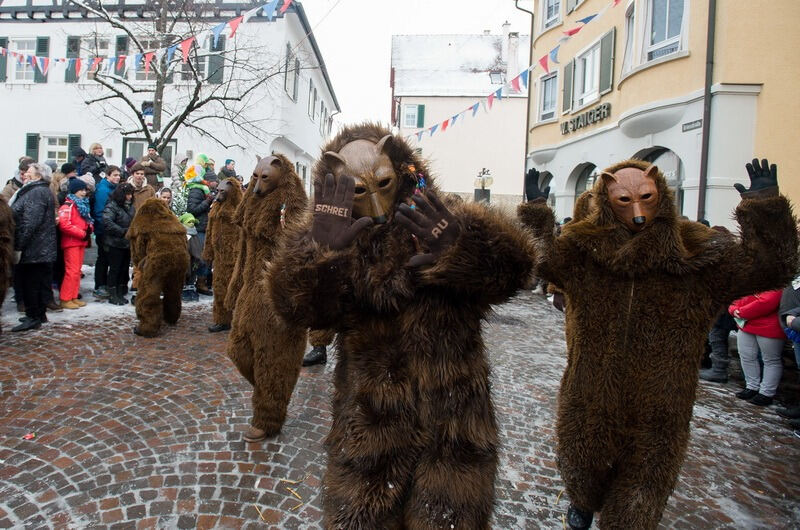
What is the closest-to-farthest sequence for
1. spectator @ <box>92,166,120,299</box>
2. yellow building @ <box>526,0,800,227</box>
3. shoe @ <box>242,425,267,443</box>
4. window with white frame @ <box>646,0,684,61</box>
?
1. shoe @ <box>242,425,267,443</box>
2. spectator @ <box>92,166,120,299</box>
3. yellow building @ <box>526,0,800,227</box>
4. window with white frame @ <box>646,0,684,61</box>

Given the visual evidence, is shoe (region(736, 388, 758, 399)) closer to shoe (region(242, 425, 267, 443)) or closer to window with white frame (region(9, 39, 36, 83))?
shoe (region(242, 425, 267, 443))

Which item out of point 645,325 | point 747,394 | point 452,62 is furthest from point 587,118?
point 452,62

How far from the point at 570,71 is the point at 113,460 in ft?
52.4

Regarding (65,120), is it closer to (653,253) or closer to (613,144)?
(613,144)

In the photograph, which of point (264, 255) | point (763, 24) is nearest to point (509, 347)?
point (264, 255)

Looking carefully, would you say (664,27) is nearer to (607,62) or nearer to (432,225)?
(607,62)

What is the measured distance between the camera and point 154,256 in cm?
638

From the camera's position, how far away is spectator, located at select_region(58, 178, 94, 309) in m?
7.18

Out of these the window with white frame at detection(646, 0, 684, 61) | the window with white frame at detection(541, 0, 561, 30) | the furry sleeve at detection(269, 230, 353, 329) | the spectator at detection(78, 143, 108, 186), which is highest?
the window with white frame at detection(541, 0, 561, 30)

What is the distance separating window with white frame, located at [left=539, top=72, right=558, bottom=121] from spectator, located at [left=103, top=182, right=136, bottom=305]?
1438 cm

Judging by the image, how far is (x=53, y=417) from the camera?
3.90m

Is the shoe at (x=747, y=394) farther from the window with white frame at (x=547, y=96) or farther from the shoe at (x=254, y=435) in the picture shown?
the window with white frame at (x=547, y=96)

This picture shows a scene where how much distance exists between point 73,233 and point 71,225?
119 mm

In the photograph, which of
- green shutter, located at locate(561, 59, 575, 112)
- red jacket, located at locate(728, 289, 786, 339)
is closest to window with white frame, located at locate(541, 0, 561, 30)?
green shutter, located at locate(561, 59, 575, 112)
